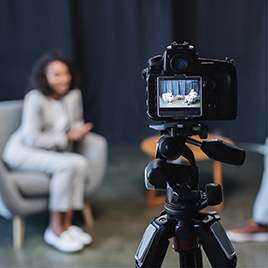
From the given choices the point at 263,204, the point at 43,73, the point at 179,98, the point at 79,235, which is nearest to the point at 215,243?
the point at 179,98

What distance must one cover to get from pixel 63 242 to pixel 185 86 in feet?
4.38

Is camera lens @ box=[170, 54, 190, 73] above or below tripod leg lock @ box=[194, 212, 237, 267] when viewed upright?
above

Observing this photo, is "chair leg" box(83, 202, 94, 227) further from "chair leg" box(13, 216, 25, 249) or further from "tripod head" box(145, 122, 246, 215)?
"tripod head" box(145, 122, 246, 215)

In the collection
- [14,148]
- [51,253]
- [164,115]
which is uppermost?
[164,115]

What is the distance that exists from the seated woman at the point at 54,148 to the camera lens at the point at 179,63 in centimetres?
128

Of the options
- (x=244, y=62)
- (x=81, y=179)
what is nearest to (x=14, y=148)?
(x=81, y=179)

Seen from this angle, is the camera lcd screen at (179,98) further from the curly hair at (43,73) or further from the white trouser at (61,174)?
the curly hair at (43,73)

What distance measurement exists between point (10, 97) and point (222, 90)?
2775 millimetres

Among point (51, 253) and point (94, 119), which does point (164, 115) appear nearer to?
point (51, 253)

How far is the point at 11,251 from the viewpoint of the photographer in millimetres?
1733

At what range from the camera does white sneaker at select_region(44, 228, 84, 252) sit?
68.2 inches

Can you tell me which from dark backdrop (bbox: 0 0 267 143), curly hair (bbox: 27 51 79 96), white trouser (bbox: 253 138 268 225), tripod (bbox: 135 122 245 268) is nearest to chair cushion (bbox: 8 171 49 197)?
curly hair (bbox: 27 51 79 96)

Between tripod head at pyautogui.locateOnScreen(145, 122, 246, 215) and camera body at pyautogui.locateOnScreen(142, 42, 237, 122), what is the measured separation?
0.09 ft

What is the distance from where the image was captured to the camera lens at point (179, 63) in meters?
0.64
